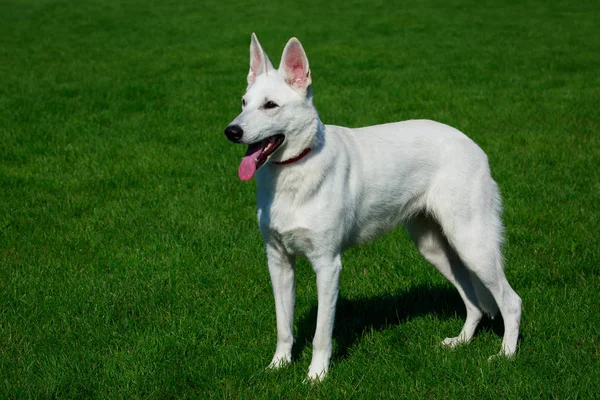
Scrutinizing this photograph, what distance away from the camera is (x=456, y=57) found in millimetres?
14648

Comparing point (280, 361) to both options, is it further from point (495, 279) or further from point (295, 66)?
point (295, 66)

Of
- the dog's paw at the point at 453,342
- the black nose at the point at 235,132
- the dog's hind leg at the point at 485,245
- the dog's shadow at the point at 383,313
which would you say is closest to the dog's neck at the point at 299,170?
the black nose at the point at 235,132

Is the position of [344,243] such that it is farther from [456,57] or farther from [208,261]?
[456,57]

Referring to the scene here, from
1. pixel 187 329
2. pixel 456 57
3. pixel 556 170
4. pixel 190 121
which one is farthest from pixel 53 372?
pixel 456 57

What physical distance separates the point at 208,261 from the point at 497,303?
8.09 ft

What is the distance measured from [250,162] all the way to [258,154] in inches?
3.5

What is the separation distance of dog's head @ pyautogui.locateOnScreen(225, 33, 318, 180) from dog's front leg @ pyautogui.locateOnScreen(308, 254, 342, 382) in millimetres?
681

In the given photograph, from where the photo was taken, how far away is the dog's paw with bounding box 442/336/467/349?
4.47 metres

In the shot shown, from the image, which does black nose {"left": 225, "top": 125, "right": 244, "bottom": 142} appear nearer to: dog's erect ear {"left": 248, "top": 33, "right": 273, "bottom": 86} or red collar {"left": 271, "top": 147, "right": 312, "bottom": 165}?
red collar {"left": 271, "top": 147, "right": 312, "bottom": 165}

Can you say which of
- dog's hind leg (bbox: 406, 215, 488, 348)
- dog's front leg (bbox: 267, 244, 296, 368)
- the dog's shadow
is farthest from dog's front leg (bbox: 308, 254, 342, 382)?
dog's hind leg (bbox: 406, 215, 488, 348)

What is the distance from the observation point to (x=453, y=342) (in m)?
4.52

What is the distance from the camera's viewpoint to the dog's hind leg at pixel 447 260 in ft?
15.4

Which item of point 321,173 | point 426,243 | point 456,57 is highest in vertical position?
point 321,173

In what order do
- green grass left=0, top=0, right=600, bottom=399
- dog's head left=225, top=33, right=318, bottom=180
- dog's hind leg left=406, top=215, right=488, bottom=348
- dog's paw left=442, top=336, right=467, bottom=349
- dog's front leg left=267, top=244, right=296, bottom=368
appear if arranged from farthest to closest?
dog's hind leg left=406, top=215, right=488, bottom=348
dog's paw left=442, top=336, right=467, bottom=349
dog's front leg left=267, top=244, right=296, bottom=368
green grass left=0, top=0, right=600, bottom=399
dog's head left=225, top=33, right=318, bottom=180
